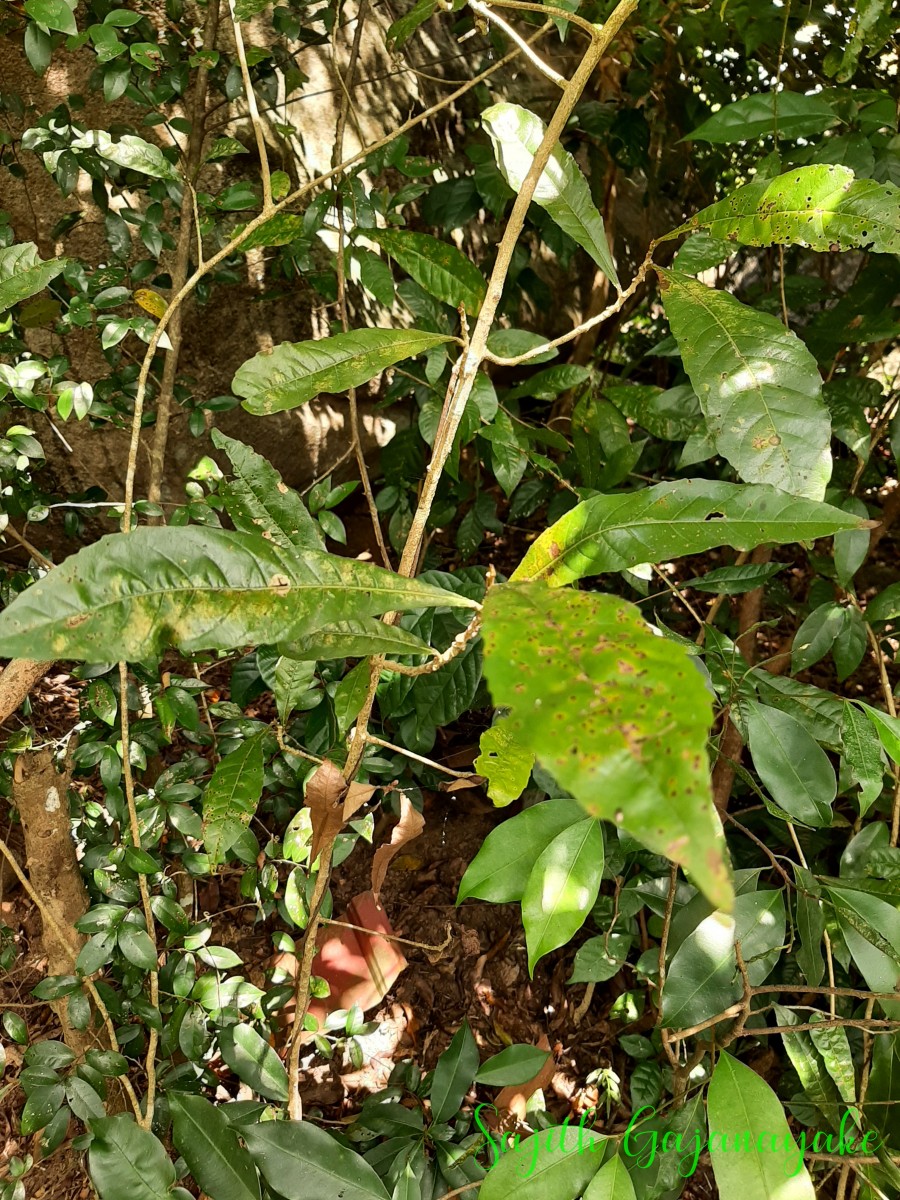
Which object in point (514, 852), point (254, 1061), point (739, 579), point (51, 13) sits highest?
point (51, 13)

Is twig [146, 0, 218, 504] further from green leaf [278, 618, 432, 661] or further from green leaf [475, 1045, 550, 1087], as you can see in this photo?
green leaf [475, 1045, 550, 1087]

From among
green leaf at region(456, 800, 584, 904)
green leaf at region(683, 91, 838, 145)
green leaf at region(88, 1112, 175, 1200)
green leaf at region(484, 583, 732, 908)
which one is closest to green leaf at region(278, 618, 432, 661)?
green leaf at region(484, 583, 732, 908)

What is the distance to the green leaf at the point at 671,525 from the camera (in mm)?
634

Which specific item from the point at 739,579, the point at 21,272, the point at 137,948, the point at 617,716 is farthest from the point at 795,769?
the point at 21,272

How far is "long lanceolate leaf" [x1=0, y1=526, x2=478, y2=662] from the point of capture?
521 millimetres

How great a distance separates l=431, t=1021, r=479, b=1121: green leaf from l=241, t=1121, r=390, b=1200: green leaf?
24 cm

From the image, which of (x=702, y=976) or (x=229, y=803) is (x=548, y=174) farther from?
(x=702, y=976)

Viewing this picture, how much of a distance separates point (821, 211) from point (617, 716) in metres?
0.63

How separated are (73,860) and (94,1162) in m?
0.41

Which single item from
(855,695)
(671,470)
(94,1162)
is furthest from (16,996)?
(855,695)

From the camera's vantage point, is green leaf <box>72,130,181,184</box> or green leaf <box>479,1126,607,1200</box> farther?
green leaf <box>72,130,181,184</box>

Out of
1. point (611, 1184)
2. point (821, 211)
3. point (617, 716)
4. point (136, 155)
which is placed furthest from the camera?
point (136, 155)

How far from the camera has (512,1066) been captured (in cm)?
118

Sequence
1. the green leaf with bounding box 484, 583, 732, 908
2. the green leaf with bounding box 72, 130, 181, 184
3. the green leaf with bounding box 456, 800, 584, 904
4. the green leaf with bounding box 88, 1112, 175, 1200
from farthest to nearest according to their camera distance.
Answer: the green leaf with bounding box 72, 130, 181, 184, the green leaf with bounding box 456, 800, 584, 904, the green leaf with bounding box 88, 1112, 175, 1200, the green leaf with bounding box 484, 583, 732, 908
